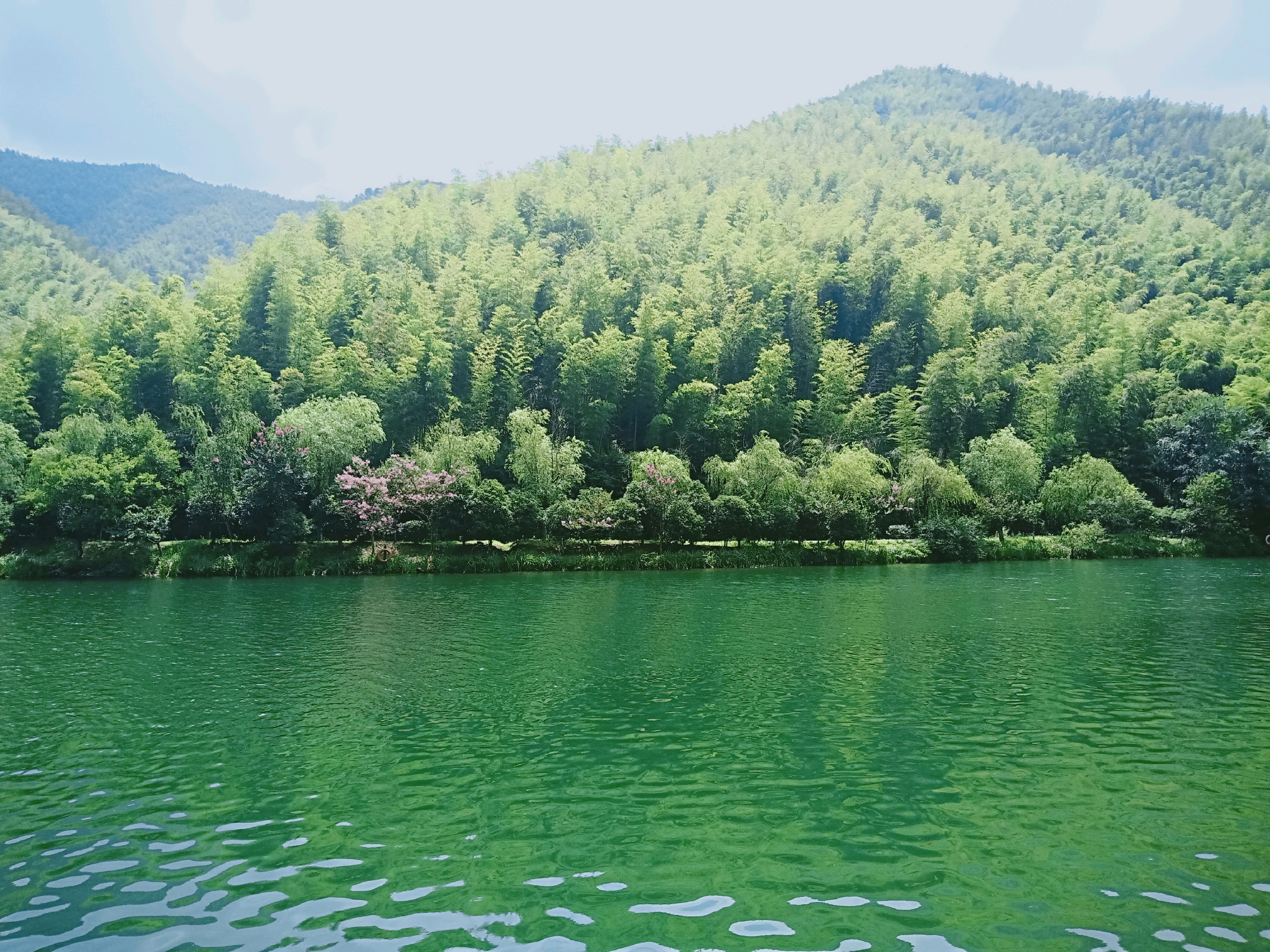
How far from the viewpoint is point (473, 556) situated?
4722 centimetres

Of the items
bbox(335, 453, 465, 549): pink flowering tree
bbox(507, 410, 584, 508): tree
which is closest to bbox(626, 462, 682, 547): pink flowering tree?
bbox(507, 410, 584, 508): tree

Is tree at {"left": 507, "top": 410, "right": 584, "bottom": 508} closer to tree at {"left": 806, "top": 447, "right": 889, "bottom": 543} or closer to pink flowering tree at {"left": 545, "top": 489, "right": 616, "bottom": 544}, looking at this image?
pink flowering tree at {"left": 545, "top": 489, "right": 616, "bottom": 544}

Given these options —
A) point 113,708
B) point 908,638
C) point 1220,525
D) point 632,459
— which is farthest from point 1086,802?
point 1220,525

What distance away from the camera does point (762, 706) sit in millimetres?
15383

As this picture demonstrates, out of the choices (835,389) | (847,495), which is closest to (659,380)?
(835,389)

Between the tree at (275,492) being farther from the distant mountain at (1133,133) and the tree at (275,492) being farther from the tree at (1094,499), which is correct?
the distant mountain at (1133,133)

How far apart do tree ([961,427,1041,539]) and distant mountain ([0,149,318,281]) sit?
447 feet

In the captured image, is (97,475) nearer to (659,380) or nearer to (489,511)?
(489,511)

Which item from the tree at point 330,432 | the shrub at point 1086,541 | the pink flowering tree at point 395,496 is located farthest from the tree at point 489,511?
the shrub at point 1086,541

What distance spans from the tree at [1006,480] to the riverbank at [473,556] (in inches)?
120

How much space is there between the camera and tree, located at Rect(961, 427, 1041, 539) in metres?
53.8

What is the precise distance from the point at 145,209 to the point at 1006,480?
184856mm

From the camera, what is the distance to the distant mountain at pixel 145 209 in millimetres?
154250

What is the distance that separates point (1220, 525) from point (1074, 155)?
12919cm
